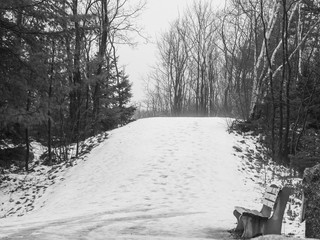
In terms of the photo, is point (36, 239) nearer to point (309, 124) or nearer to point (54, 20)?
point (54, 20)

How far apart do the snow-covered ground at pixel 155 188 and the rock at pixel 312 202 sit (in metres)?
0.96

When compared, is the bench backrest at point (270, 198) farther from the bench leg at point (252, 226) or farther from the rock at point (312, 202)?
the rock at point (312, 202)

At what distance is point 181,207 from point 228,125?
8.40m

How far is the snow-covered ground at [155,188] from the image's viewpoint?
6527 millimetres

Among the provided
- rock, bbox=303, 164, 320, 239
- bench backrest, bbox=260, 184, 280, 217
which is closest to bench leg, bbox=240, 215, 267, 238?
bench backrest, bbox=260, 184, 280, 217

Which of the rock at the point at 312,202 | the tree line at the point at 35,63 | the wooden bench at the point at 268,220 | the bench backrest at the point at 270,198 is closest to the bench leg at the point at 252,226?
the wooden bench at the point at 268,220

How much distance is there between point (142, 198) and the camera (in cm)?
978

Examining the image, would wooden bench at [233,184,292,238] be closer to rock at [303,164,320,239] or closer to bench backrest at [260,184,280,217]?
bench backrest at [260,184,280,217]

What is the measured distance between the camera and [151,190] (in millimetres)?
10430

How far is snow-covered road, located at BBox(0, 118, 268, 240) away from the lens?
6.50 metres

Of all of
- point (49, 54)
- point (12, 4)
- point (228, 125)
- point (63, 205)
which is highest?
point (12, 4)

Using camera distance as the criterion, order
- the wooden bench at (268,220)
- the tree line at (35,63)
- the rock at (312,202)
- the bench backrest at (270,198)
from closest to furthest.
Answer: the rock at (312,202)
the wooden bench at (268,220)
the bench backrest at (270,198)
the tree line at (35,63)

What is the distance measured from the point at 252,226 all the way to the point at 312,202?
1.09m

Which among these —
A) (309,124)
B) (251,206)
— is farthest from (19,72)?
(309,124)
